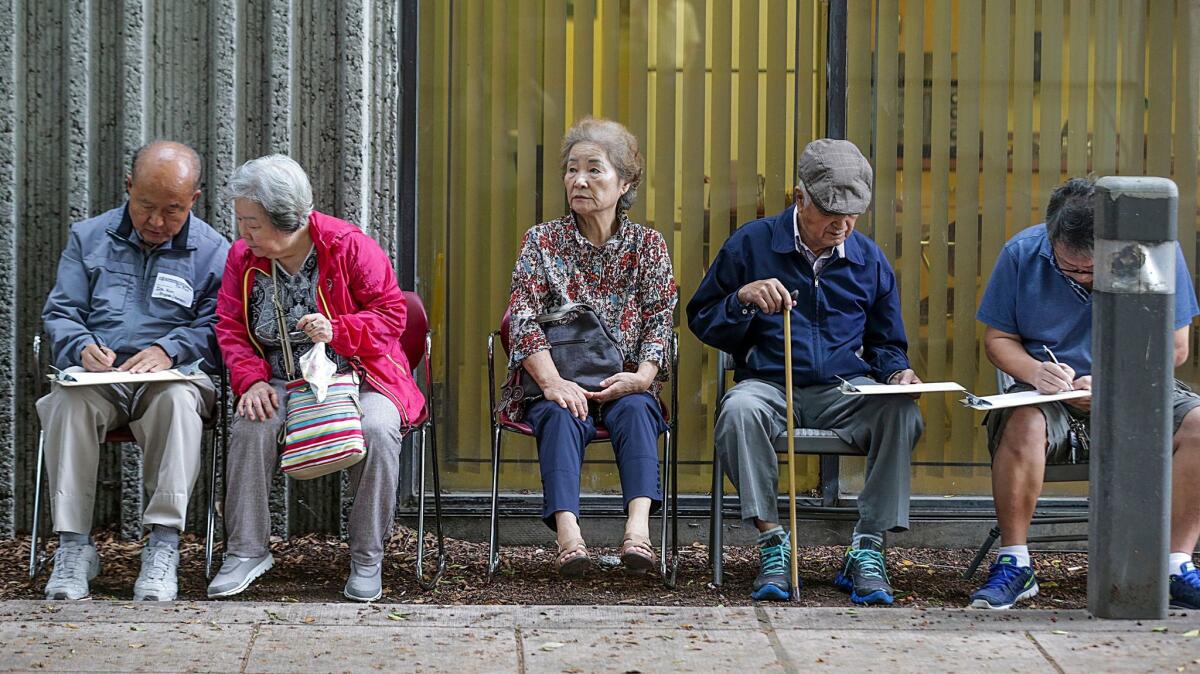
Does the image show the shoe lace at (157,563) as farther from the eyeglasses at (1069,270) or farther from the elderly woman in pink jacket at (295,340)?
the eyeglasses at (1069,270)

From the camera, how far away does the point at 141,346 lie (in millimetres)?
5121

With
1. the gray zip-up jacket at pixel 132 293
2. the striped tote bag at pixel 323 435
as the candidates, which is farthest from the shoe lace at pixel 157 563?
the gray zip-up jacket at pixel 132 293

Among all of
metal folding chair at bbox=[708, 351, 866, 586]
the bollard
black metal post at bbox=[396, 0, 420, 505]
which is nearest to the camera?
the bollard

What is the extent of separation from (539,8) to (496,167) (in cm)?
68

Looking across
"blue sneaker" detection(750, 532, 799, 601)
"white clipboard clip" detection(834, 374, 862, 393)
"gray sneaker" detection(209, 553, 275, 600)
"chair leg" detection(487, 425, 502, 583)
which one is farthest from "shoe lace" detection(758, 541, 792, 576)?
"gray sneaker" detection(209, 553, 275, 600)

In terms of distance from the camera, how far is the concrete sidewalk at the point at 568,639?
12.7 ft

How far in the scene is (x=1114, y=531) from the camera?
4254 millimetres

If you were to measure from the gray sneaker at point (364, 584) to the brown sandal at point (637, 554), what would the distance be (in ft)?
2.68

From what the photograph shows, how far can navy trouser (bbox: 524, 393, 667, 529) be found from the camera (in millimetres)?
4871

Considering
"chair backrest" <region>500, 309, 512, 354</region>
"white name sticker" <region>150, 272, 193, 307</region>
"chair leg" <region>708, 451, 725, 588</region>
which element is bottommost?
"chair leg" <region>708, 451, 725, 588</region>

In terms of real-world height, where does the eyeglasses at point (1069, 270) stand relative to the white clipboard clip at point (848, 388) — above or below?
above

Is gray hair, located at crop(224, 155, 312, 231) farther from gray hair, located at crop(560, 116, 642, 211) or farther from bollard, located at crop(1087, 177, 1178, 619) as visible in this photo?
bollard, located at crop(1087, 177, 1178, 619)

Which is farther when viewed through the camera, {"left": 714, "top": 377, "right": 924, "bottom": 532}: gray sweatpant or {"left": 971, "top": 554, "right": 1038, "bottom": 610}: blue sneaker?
{"left": 714, "top": 377, "right": 924, "bottom": 532}: gray sweatpant

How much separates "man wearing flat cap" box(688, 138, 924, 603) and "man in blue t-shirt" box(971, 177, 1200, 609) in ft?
1.10
